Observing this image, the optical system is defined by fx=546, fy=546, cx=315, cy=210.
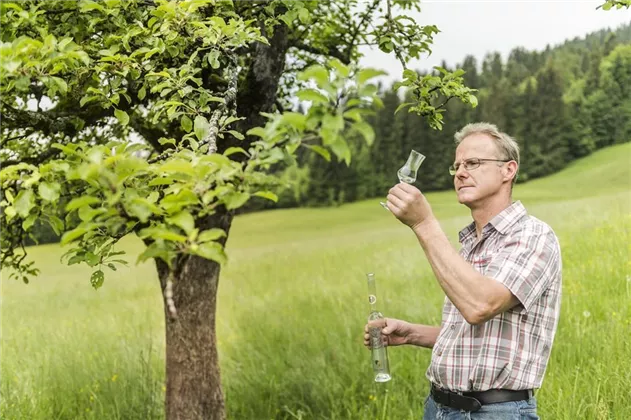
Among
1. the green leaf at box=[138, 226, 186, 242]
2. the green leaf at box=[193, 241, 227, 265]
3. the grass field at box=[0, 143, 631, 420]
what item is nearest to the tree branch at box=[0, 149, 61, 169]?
the grass field at box=[0, 143, 631, 420]

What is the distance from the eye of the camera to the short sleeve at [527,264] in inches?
84.0

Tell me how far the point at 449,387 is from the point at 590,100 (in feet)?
125

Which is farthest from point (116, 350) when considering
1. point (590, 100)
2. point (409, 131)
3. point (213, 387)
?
point (590, 100)

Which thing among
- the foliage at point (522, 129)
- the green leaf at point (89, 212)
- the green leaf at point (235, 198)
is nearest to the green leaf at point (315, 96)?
the green leaf at point (235, 198)

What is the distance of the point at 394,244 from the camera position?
1403cm

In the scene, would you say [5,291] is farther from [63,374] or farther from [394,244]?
[394,244]

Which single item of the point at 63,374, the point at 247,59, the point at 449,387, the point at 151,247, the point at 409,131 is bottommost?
the point at 63,374

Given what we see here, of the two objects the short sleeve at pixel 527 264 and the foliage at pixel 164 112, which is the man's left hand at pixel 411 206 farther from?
the foliage at pixel 164 112

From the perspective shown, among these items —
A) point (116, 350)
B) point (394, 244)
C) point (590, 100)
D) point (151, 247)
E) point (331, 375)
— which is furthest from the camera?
point (590, 100)

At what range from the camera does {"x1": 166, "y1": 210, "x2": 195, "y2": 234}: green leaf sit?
4.24ft

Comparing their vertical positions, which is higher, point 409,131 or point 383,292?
point 409,131

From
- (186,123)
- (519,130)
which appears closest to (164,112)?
(186,123)

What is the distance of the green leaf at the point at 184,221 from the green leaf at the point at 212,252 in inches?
2.0

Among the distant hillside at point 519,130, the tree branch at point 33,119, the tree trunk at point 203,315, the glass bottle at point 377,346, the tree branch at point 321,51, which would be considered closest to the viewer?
the glass bottle at point 377,346
